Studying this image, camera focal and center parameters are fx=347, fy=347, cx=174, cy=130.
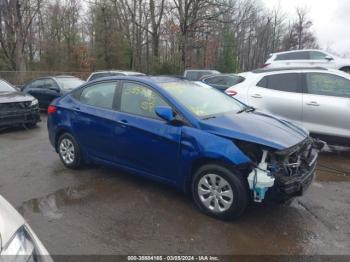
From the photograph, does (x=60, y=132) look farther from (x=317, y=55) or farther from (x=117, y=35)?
(x=117, y=35)

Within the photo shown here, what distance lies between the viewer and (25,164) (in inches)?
247

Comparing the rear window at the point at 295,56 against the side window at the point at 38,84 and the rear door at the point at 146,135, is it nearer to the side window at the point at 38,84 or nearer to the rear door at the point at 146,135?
the side window at the point at 38,84

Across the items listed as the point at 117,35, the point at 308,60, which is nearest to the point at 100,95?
the point at 308,60

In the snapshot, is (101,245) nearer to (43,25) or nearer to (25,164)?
(25,164)

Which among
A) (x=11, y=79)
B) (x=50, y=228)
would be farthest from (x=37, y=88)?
(x=11, y=79)

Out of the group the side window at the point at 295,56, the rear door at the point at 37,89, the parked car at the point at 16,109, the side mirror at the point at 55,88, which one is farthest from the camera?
A: the side window at the point at 295,56

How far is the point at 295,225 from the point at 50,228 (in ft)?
8.99

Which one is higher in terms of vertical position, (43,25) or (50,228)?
(43,25)

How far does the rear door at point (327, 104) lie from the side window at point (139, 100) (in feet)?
11.6

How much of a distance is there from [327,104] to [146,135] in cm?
392

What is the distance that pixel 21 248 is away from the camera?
1.98 m

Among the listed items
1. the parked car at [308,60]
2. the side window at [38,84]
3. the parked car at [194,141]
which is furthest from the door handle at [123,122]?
the parked car at [308,60]

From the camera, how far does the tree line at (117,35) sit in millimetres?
28547

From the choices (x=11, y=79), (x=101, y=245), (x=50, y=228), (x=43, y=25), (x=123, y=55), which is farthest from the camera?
(x=43, y=25)
